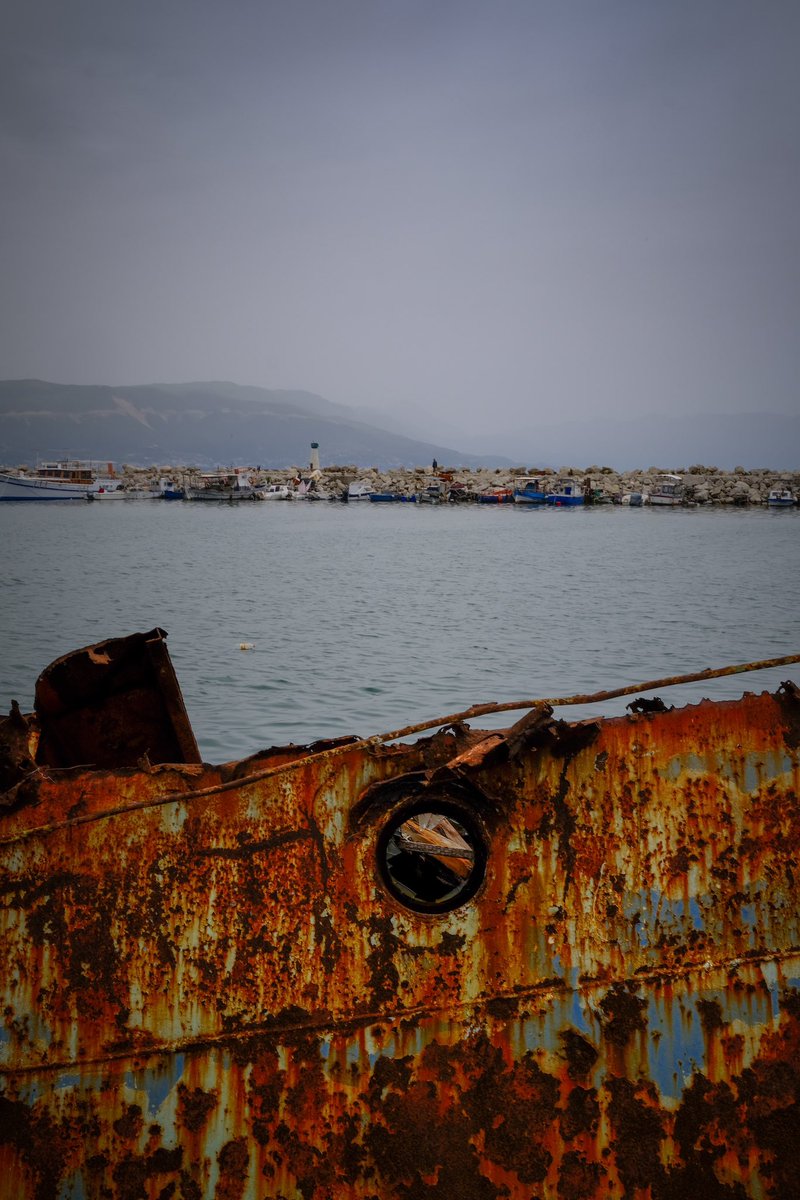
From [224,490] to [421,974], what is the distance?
322ft

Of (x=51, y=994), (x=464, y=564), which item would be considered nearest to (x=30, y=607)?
(x=464, y=564)

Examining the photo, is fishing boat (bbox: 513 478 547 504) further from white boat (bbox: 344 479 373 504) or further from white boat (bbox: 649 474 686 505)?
white boat (bbox: 344 479 373 504)

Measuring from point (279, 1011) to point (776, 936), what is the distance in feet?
6.46

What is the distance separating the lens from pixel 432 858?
572cm

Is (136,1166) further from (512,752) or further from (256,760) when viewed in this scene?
(512,752)

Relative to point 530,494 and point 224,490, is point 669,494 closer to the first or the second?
point 530,494

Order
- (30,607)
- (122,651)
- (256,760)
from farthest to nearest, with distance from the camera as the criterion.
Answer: (30,607) < (122,651) < (256,760)

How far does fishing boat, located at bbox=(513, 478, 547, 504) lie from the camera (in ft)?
309

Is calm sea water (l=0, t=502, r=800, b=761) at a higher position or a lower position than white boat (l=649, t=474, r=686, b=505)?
lower

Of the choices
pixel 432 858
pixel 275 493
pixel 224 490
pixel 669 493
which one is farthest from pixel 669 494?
pixel 432 858

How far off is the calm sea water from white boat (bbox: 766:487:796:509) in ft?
93.0

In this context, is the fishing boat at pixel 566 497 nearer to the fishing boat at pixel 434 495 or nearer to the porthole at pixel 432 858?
the fishing boat at pixel 434 495

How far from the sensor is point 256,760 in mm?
3664

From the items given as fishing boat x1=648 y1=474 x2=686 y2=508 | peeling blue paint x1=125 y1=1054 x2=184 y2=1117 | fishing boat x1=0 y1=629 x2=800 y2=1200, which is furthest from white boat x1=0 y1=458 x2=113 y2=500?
peeling blue paint x1=125 y1=1054 x2=184 y2=1117
